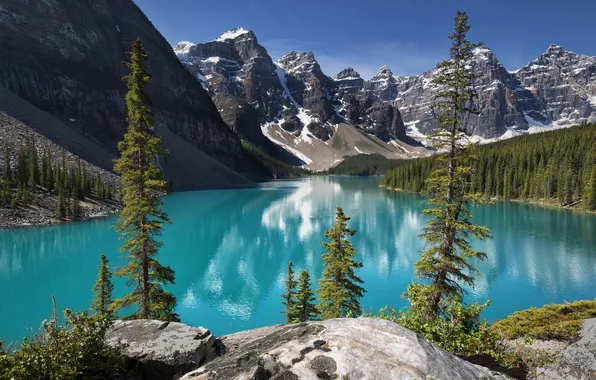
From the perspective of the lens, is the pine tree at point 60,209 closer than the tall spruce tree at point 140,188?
No

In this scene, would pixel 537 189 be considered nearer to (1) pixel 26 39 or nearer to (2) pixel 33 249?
(2) pixel 33 249

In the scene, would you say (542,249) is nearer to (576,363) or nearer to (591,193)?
(591,193)

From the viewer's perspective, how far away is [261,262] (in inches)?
1719

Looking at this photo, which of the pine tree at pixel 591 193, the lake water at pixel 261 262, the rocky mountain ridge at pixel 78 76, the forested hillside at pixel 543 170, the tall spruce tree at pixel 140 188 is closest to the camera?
the tall spruce tree at pixel 140 188

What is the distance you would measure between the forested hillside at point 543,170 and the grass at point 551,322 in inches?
2765

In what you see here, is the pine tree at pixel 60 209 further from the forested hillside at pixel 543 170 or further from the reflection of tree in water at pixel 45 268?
the forested hillside at pixel 543 170

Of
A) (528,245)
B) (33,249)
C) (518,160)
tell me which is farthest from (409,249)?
(518,160)

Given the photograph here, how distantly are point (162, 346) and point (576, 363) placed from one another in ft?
27.6

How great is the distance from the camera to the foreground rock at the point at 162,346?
21.5 ft

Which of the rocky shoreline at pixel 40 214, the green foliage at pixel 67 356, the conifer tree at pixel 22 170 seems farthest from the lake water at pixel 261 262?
the green foliage at pixel 67 356

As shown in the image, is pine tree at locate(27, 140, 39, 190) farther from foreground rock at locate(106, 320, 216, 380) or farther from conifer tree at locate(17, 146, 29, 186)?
foreground rock at locate(106, 320, 216, 380)

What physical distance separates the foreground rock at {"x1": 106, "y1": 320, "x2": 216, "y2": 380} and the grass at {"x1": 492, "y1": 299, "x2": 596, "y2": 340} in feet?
34.3

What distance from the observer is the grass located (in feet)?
39.6

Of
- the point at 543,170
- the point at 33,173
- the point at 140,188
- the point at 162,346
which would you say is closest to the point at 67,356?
the point at 162,346
